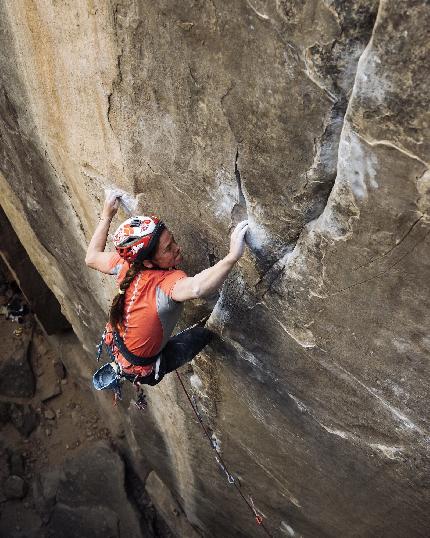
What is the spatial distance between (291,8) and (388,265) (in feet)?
3.24

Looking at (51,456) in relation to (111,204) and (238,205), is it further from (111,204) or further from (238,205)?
(238,205)

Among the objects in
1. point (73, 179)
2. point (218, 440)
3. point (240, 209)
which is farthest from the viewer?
point (218, 440)

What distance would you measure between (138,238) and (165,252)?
0.53 ft

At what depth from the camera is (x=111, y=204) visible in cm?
319

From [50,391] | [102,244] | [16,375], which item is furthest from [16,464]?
[102,244]

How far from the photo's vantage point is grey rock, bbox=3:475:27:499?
7.02 metres

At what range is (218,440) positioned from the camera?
4.22m

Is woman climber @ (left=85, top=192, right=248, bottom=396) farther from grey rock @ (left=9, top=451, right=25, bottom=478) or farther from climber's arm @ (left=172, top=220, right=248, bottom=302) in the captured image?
grey rock @ (left=9, top=451, right=25, bottom=478)

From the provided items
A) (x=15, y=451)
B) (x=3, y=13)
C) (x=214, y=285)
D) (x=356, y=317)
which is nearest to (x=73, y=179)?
(x=3, y=13)

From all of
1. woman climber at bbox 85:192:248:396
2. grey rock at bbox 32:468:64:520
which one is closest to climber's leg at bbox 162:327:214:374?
woman climber at bbox 85:192:248:396

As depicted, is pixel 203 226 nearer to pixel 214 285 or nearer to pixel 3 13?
pixel 214 285

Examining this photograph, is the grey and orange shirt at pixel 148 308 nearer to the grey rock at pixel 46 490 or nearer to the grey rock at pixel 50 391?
the grey rock at pixel 46 490

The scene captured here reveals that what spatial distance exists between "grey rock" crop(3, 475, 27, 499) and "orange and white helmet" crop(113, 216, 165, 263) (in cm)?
558

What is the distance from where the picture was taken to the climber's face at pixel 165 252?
2.72 meters
